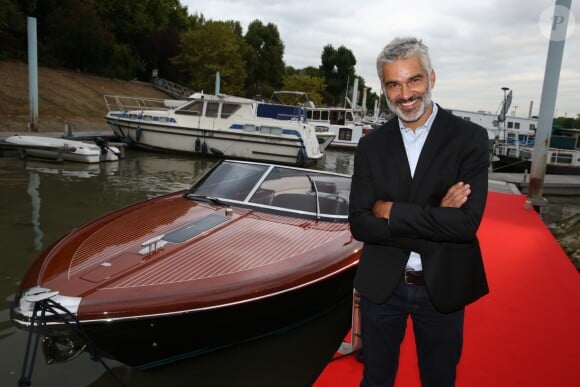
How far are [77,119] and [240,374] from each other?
25.0m

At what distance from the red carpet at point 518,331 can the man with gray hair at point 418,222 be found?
37.2 inches

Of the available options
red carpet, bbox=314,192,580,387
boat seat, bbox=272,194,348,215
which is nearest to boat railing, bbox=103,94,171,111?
boat seat, bbox=272,194,348,215

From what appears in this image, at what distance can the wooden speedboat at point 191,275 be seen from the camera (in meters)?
2.82

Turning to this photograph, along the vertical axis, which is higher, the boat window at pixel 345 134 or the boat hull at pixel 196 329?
the boat window at pixel 345 134

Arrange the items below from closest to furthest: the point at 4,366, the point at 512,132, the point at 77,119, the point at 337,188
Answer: the point at 4,366, the point at 337,188, the point at 77,119, the point at 512,132

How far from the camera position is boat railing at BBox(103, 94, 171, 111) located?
60.8 ft

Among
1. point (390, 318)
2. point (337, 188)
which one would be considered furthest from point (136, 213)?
point (390, 318)

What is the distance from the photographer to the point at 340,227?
4539mm

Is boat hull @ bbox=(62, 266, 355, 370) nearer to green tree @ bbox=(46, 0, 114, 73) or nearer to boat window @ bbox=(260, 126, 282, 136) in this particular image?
boat window @ bbox=(260, 126, 282, 136)

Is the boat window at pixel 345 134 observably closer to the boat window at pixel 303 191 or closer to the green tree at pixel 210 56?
the green tree at pixel 210 56

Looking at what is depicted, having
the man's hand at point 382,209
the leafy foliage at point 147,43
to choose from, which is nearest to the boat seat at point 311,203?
the man's hand at point 382,209

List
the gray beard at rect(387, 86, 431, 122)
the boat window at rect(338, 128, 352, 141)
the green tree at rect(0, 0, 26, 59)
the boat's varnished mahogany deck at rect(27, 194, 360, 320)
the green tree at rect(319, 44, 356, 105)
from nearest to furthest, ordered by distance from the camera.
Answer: the gray beard at rect(387, 86, 431, 122)
the boat's varnished mahogany deck at rect(27, 194, 360, 320)
the boat window at rect(338, 128, 352, 141)
the green tree at rect(0, 0, 26, 59)
the green tree at rect(319, 44, 356, 105)

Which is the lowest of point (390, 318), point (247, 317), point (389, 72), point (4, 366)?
point (4, 366)

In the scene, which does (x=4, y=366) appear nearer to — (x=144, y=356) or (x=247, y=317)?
(x=144, y=356)
